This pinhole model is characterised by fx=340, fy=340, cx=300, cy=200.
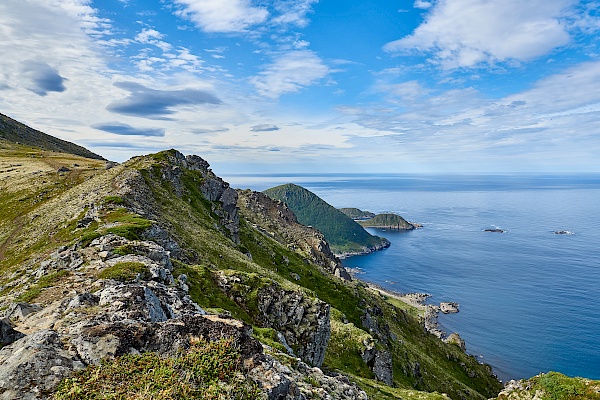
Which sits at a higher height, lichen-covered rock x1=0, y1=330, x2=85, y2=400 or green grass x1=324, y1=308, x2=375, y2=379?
lichen-covered rock x1=0, y1=330, x2=85, y2=400

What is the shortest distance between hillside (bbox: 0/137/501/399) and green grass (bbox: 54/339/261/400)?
0.05 meters

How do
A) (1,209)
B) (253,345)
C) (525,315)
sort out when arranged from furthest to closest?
(525,315) → (1,209) → (253,345)

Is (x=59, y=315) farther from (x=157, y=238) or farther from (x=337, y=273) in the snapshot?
(x=337, y=273)

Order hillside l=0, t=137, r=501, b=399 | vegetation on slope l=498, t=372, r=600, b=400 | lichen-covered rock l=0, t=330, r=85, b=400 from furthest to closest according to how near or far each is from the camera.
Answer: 1. vegetation on slope l=498, t=372, r=600, b=400
2. hillside l=0, t=137, r=501, b=399
3. lichen-covered rock l=0, t=330, r=85, b=400


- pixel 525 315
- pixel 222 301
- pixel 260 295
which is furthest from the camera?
pixel 525 315

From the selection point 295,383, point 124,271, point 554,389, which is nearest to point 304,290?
point 554,389

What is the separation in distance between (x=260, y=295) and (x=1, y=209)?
67432 millimetres

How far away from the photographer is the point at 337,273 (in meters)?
132

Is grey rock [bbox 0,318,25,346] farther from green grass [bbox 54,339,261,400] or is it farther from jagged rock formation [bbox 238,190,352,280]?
jagged rock formation [bbox 238,190,352,280]

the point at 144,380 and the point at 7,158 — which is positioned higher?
the point at 7,158

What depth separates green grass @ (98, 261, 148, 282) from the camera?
22.2 m

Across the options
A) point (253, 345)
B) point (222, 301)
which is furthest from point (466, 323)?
point (253, 345)

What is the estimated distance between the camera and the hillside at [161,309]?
12.8 metres

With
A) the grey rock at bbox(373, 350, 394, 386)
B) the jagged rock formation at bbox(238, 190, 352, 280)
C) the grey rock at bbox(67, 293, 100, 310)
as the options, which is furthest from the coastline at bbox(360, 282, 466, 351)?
the grey rock at bbox(67, 293, 100, 310)
